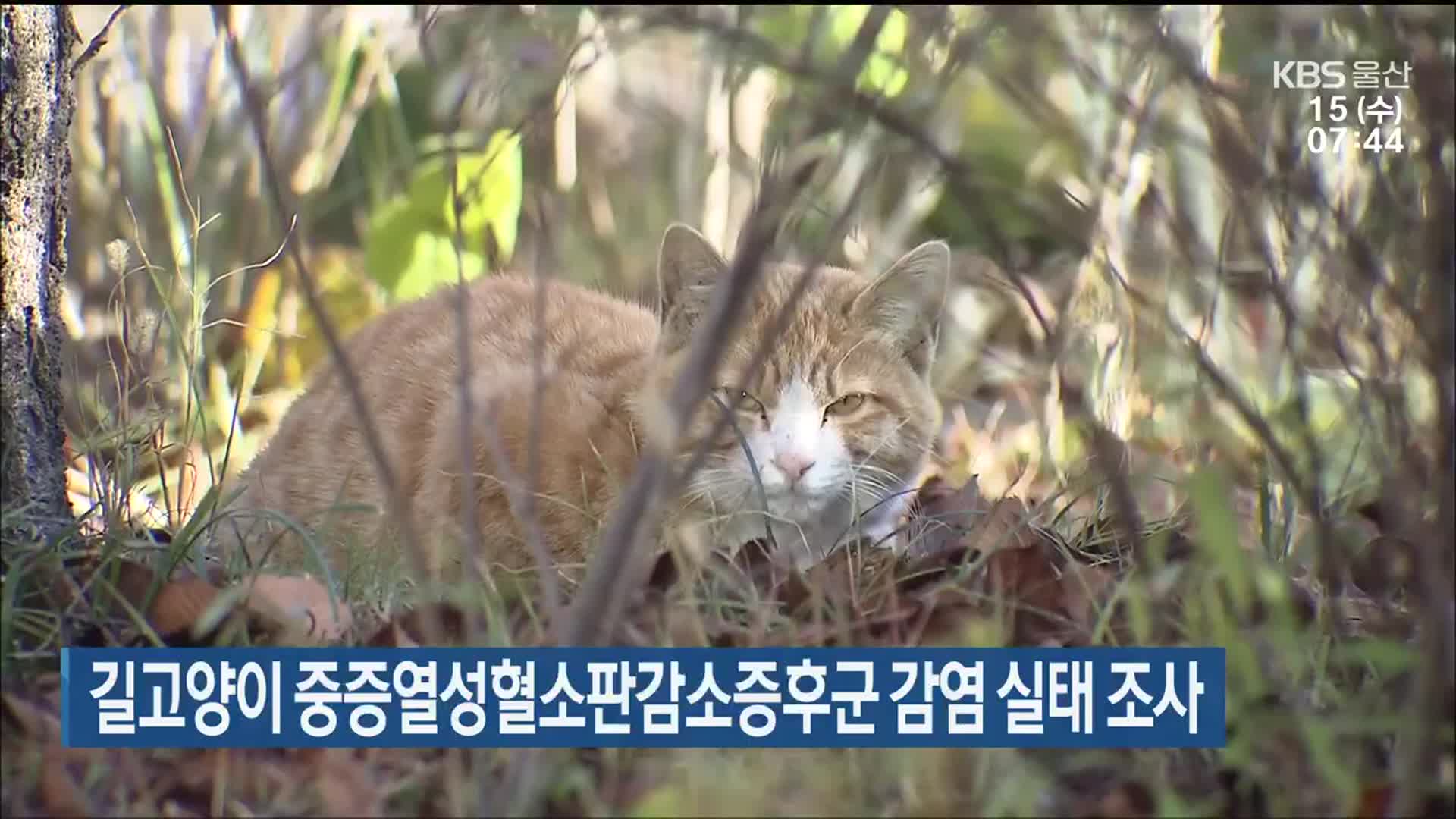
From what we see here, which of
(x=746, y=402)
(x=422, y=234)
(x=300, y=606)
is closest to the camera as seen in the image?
(x=300, y=606)

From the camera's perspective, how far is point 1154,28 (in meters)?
1.14

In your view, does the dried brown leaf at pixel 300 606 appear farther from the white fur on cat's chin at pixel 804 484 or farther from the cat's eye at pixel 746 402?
the cat's eye at pixel 746 402

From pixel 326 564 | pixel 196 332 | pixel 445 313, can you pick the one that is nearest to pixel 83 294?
pixel 445 313

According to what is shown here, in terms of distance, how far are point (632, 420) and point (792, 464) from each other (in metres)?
0.25

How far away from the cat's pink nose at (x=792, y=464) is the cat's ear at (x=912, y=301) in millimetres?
321

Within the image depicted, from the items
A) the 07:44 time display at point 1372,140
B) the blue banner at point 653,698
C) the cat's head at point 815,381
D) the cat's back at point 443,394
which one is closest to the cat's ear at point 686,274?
the cat's head at point 815,381

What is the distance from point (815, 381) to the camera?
2.26 meters

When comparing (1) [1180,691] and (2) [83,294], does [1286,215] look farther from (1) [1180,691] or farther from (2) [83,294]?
(2) [83,294]

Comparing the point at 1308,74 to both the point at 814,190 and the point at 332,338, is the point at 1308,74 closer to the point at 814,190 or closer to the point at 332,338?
the point at 814,190

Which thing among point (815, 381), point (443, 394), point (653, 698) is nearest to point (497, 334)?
point (443, 394)

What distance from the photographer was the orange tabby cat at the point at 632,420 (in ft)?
6.91

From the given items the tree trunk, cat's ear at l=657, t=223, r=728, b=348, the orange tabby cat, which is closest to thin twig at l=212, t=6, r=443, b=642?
the tree trunk

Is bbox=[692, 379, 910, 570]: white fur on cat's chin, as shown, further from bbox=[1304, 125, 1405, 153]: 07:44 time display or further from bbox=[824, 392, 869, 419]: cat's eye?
bbox=[1304, 125, 1405, 153]: 07:44 time display

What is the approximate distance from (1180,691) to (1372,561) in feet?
1.89
